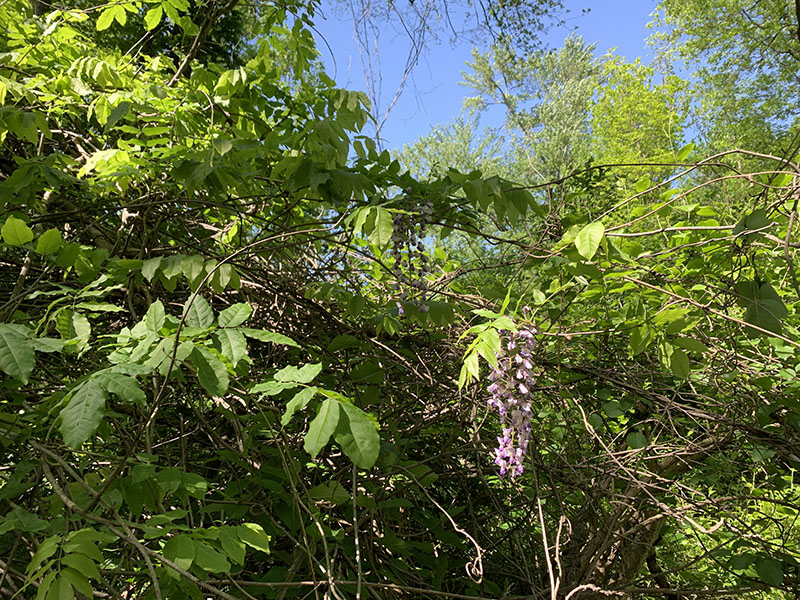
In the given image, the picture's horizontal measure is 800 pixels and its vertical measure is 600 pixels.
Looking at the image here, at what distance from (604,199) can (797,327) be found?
1391 mm

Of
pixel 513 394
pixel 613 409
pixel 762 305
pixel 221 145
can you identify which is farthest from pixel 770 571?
pixel 221 145

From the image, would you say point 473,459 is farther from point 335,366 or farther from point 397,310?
point 397,310

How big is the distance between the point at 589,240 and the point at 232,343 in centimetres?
71

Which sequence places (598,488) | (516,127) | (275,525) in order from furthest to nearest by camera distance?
(516,127) → (598,488) → (275,525)

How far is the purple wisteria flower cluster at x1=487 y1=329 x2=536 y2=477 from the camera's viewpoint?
1.24 m

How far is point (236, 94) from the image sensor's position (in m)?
1.55

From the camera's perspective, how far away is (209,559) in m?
0.82

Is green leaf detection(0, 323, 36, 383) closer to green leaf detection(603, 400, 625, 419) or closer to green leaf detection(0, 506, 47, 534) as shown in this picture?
green leaf detection(0, 506, 47, 534)

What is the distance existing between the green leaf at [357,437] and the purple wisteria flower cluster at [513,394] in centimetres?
51

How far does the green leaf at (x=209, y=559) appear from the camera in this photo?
31.9 inches

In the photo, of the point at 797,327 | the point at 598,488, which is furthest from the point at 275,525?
the point at 797,327

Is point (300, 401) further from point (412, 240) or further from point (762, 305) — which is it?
point (762, 305)

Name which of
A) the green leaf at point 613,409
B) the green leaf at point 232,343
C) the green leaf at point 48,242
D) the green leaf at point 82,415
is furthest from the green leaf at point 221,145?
the green leaf at point 613,409

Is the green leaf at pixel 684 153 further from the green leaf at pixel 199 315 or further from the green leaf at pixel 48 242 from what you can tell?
the green leaf at pixel 48 242
